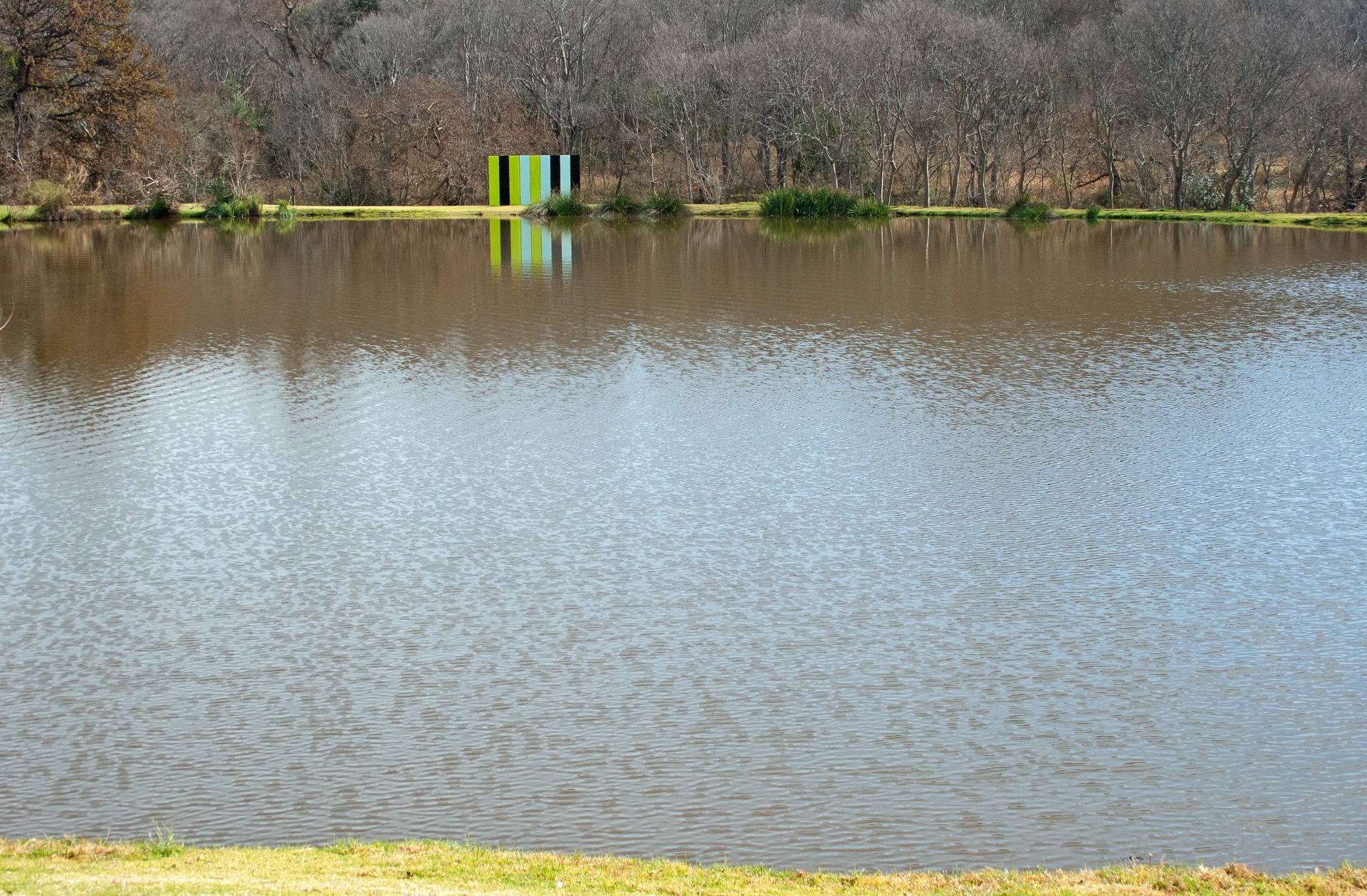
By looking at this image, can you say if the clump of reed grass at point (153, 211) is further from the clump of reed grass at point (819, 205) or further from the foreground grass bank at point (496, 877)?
the foreground grass bank at point (496, 877)

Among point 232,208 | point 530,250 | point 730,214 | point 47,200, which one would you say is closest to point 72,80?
point 47,200

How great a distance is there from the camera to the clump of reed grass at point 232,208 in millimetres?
46250

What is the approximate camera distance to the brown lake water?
6.88m

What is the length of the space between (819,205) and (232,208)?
20.1 metres

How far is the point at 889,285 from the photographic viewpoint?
27031mm

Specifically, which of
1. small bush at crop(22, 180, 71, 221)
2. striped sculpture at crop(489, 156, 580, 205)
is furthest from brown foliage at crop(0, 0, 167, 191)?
striped sculpture at crop(489, 156, 580, 205)

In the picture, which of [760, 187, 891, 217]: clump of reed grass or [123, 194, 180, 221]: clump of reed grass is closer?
[123, 194, 180, 221]: clump of reed grass

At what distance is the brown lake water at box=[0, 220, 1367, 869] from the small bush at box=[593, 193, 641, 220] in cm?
2783

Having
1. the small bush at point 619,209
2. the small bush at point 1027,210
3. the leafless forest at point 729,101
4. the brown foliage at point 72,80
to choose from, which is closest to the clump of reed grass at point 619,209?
Answer: the small bush at point 619,209

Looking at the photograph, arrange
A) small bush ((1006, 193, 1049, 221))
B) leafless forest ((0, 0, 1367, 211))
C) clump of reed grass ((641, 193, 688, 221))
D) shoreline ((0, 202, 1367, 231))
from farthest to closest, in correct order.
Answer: clump of reed grass ((641, 193, 688, 221)) < small bush ((1006, 193, 1049, 221)) < leafless forest ((0, 0, 1367, 211)) < shoreline ((0, 202, 1367, 231))

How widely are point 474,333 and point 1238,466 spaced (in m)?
11.9

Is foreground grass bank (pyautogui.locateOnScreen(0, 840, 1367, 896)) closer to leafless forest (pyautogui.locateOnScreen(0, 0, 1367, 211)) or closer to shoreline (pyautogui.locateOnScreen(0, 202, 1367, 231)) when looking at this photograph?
shoreline (pyautogui.locateOnScreen(0, 202, 1367, 231))

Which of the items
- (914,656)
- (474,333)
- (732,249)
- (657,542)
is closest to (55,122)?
(732,249)

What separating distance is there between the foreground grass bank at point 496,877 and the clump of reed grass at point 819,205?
42934mm
